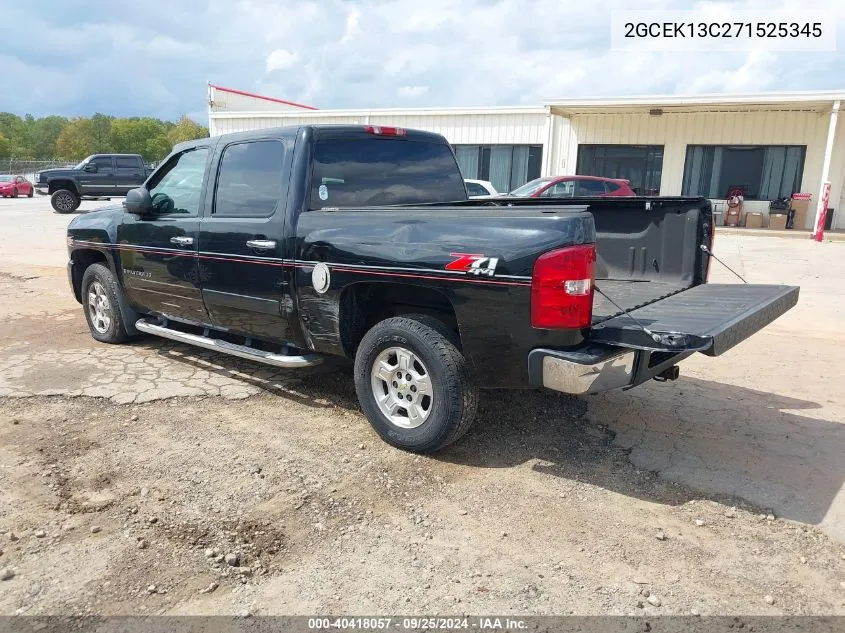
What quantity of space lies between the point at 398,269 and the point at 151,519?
5.81 feet

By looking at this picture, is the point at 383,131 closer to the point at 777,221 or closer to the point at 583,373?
the point at 583,373

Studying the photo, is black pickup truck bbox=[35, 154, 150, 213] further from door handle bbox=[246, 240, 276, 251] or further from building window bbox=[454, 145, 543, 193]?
door handle bbox=[246, 240, 276, 251]

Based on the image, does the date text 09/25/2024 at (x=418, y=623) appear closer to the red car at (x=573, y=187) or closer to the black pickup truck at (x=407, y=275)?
the black pickup truck at (x=407, y=275)

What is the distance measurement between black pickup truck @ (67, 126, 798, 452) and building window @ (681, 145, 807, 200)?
18.2 m

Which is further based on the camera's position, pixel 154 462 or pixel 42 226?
pixel 42 226

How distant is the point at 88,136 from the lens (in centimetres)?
8669

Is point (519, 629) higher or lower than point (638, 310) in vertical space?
lower

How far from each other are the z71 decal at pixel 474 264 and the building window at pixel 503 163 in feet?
65.0

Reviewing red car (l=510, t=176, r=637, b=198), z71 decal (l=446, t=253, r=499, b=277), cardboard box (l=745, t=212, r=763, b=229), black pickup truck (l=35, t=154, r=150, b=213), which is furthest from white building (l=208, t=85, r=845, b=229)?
z71 decal (l=446, t=253, r=499, b=277)

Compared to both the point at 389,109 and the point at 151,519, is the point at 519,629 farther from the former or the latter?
the point at 389,109

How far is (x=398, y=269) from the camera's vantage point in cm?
364

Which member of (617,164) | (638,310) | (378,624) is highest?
(617,164)

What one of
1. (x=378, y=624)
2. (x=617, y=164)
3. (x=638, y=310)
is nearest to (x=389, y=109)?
(x=617, y=164)

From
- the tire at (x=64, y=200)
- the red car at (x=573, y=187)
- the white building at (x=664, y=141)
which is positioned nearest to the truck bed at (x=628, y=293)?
the red car at (x=573, y=187)
